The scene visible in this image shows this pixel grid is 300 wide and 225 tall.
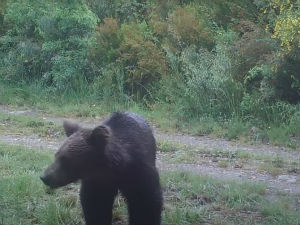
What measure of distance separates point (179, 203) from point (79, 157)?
2274 millimetres

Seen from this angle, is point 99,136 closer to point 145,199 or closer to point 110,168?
point 110,168

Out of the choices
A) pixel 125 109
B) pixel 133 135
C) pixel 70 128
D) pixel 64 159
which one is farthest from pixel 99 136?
pixel 125 109

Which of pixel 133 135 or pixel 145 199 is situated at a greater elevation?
pixel 133 135

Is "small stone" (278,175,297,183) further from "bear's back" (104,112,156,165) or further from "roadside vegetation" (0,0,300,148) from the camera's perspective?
"bear's back" (104,112,156,165)

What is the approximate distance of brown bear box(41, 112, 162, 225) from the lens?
5.87 metres

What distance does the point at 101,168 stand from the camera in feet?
19.5

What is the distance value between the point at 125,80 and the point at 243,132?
430 centimetres

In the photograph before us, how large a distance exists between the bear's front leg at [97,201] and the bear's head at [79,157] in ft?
1.01

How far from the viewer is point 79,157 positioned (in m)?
5.85

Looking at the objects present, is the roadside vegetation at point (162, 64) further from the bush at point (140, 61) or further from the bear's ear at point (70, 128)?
the bear's ear at point (70, 128)

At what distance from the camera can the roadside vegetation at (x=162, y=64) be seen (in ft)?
44.5

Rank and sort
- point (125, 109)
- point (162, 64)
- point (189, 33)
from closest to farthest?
point (125, 109) → point (162, 64) → point (189, 33)

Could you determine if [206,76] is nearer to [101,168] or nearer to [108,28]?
[108,28]

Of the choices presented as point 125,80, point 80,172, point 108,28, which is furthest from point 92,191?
point 108,28
